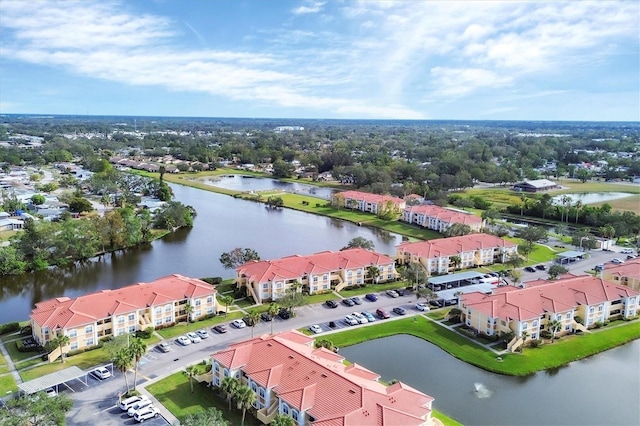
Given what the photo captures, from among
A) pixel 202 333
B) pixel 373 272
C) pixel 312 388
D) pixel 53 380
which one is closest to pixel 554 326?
pixel 373 272

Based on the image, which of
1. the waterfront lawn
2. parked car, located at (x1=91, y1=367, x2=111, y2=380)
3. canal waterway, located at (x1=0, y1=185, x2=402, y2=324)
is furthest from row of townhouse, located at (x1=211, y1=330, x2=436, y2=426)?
canal waterway, located at (x1=0, y1=185, x2=402, y2=324)

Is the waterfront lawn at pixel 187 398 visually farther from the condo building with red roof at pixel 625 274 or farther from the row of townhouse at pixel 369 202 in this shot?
the row of townhouse at pixel 369 202

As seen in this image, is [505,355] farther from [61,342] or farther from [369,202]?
[369,202]

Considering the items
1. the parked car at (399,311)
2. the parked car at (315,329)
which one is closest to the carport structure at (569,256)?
the parked car at (399,311)

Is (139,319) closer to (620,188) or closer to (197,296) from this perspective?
(197,296)

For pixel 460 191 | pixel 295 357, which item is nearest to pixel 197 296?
pixel 295 357
